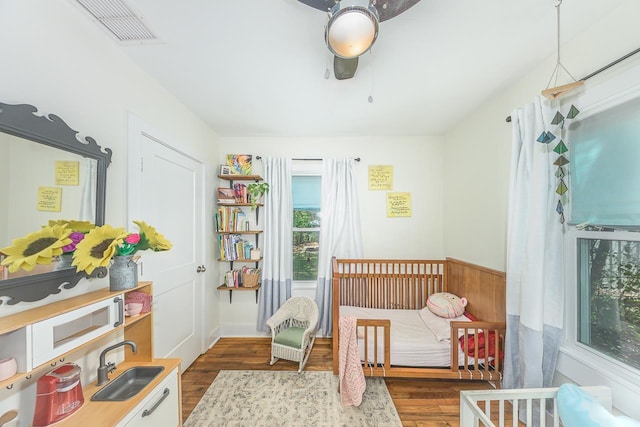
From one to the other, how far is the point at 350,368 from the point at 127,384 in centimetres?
139

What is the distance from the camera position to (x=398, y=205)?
2.96 meters

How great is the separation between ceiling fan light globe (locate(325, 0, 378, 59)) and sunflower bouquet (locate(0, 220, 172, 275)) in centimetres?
136

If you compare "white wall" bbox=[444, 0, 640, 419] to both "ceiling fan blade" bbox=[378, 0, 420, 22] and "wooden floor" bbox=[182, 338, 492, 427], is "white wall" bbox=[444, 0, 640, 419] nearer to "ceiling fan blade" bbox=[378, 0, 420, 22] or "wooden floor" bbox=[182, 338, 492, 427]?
"wooden floor" bbox=[182, 338, 492, 427]

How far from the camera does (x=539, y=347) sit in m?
1.43

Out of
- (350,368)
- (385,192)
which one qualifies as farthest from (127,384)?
(385,192)

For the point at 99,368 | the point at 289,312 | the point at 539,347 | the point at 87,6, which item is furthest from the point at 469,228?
the point at 87,6

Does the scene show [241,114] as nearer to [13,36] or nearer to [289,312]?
[13,36]

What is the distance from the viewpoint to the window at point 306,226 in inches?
119

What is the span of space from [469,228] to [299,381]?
2.13 meters

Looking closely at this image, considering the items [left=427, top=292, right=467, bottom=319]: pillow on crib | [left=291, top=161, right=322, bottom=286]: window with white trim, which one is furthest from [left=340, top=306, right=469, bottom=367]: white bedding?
[left=291, top=161, right=322, bottom=286]: window with white trim

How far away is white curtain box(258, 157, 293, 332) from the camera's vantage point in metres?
2.83

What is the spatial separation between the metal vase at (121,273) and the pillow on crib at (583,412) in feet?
7.11

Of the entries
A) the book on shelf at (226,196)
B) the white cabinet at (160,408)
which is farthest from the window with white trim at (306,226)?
the white cabinet at (160,408)

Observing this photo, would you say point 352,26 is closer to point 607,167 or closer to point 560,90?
point 560,90
